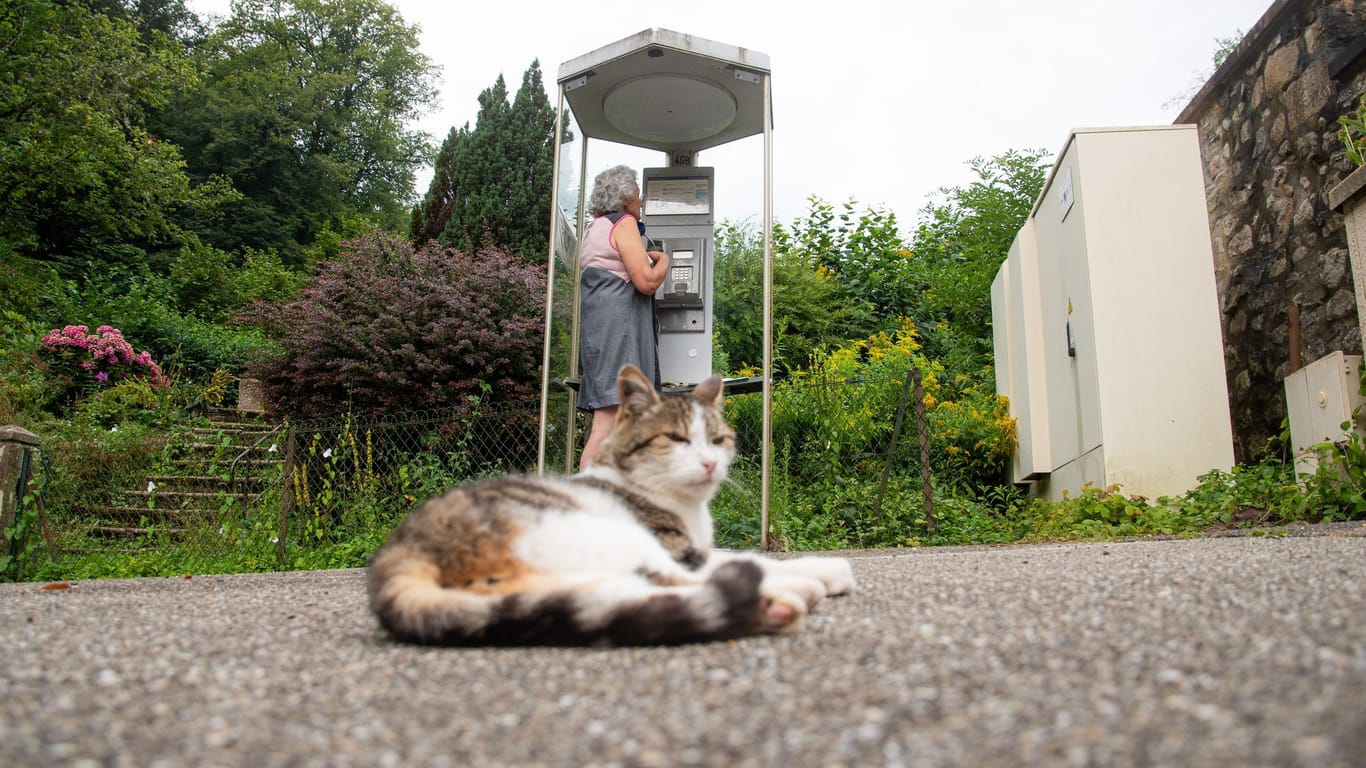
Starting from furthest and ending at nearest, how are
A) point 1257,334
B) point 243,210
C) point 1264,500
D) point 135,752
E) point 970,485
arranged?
point 243,210 → point 970,485 → point 1257,334 → point 1264,500 → point 135,752

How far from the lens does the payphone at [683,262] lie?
20.0 ft

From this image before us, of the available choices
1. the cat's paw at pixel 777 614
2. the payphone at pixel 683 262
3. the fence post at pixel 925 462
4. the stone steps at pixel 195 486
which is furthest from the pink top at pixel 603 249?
the stone steps at pixel 195 486

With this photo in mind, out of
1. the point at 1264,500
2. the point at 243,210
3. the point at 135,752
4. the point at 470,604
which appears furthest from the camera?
the point at 243,210

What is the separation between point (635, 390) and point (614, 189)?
2.46m

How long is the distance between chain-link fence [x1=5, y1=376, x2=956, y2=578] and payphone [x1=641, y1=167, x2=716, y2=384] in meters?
0.57

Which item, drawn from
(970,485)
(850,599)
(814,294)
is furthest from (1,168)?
(850,599)

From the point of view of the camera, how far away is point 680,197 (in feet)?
20.7

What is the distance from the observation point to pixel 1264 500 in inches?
188

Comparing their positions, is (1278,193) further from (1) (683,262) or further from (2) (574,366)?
(2) (574,366)

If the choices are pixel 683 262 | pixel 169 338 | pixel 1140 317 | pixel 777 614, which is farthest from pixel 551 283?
pixel 169 338

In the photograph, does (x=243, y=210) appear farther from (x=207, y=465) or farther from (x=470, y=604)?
(x=470, y=604)

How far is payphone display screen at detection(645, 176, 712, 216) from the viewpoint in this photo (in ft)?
20.7

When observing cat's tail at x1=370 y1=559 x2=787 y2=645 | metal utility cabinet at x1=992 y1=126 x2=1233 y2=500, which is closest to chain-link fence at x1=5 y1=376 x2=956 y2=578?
metal utility cabinet at x1=992 y1=126 x2=1233 y2=500

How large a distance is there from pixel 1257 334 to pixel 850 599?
5330mm
